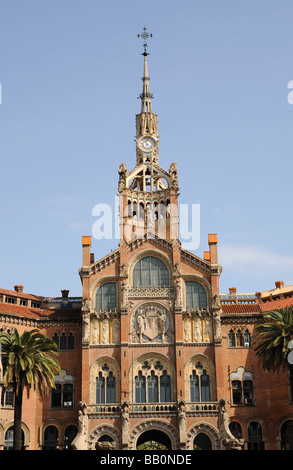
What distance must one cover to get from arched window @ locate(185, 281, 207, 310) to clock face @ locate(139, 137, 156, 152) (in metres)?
20.0

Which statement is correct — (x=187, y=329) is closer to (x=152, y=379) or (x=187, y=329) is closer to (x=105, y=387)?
(x=152, y=379)

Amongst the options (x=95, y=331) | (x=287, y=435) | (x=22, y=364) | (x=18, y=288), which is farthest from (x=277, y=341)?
(x=18, y=288)

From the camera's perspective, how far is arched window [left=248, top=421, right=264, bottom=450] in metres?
73.6

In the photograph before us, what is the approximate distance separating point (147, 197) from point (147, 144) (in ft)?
28.2

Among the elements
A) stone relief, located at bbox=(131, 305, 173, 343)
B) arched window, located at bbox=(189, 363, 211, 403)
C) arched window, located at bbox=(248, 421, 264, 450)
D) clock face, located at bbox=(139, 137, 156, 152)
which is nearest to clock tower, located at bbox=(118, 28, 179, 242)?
clock face, located at bbox=(139, 137, 156, 152)

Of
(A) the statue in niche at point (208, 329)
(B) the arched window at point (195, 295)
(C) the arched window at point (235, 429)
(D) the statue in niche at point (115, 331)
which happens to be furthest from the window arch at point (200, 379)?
(D) the statue in niche at point (115, 331)

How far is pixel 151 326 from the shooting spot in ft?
249

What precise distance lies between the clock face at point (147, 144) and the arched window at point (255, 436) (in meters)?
36.0

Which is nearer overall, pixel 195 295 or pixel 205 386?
pixel 205 386

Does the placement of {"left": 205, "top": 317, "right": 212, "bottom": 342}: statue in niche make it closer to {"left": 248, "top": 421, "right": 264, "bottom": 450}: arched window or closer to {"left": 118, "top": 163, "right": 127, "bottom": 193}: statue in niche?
{"left": 248, "top": 421, "right": 264, "bottom": 450}: arched window

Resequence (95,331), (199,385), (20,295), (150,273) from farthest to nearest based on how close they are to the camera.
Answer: (20,295) → (150,273) → (95,331) → (199,385)

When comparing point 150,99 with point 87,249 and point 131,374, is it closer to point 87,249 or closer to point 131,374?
point 87,249
